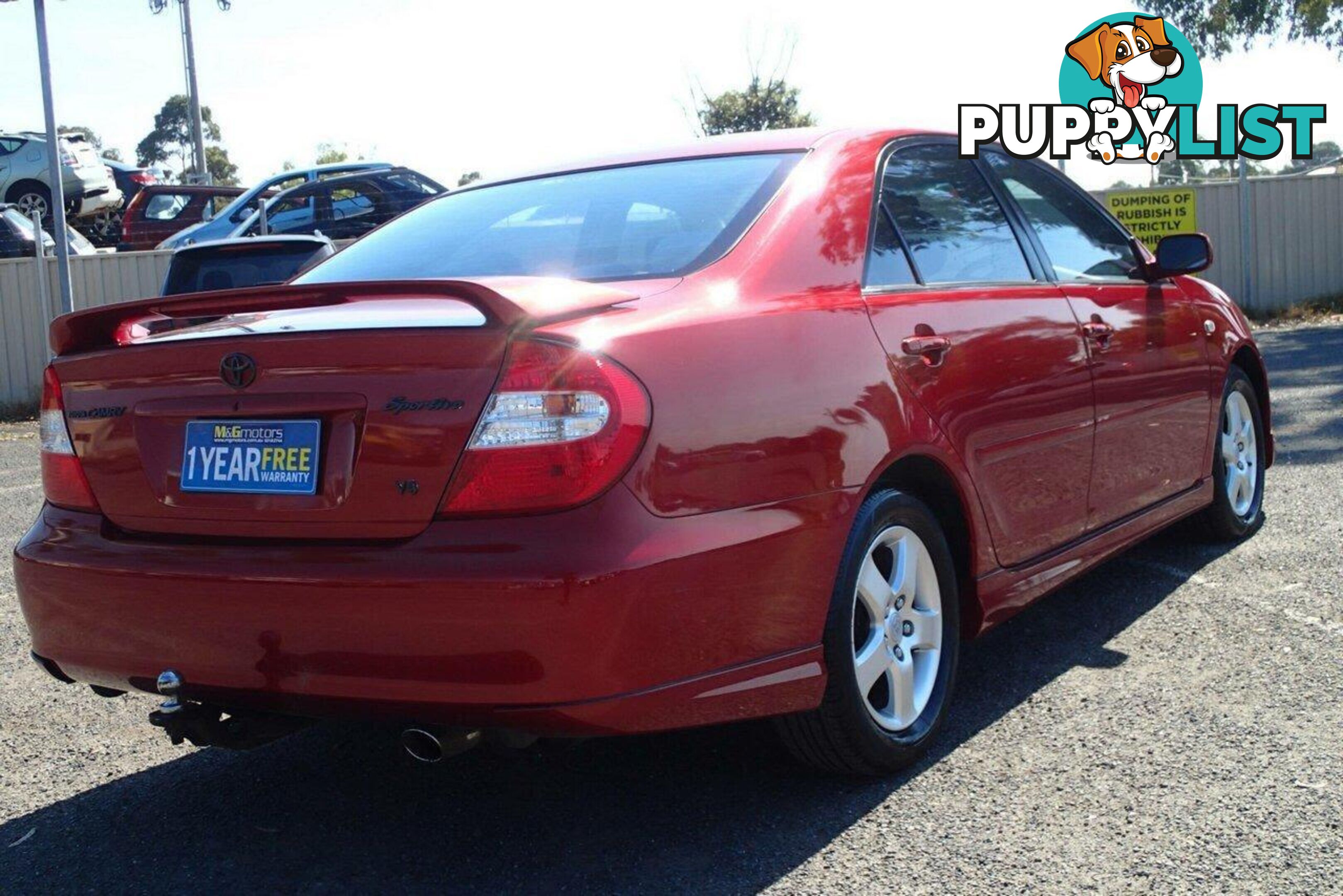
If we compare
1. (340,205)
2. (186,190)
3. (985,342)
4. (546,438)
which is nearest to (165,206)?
(186,190)

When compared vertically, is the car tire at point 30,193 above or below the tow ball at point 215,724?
above

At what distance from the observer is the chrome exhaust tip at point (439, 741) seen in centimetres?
265

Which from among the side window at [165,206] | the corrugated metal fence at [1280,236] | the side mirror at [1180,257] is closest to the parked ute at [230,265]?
the side mirror at [1180,257]

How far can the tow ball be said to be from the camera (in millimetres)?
2930

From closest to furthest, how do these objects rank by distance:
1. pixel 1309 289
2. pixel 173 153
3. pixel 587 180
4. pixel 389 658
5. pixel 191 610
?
pixel 389 658 → pixel 191 610 → pixel 587 180 → pixel 1309 289 → pixel 173 153

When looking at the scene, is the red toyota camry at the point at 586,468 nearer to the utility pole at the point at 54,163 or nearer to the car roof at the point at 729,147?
the car roof at the point at 729,147

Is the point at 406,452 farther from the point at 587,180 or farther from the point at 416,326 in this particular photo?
the point at 587,180

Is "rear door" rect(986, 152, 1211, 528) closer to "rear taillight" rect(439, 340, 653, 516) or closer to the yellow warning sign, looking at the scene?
"rear taillight" rect(439, 340, 653, 516)

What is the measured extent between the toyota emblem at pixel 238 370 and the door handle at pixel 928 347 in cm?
146


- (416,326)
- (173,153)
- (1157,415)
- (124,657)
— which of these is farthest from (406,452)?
(173,153)

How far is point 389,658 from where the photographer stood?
2.61 metres

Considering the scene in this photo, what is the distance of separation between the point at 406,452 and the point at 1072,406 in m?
2.12

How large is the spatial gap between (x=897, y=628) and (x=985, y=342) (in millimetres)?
818

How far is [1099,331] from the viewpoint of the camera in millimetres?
4211
